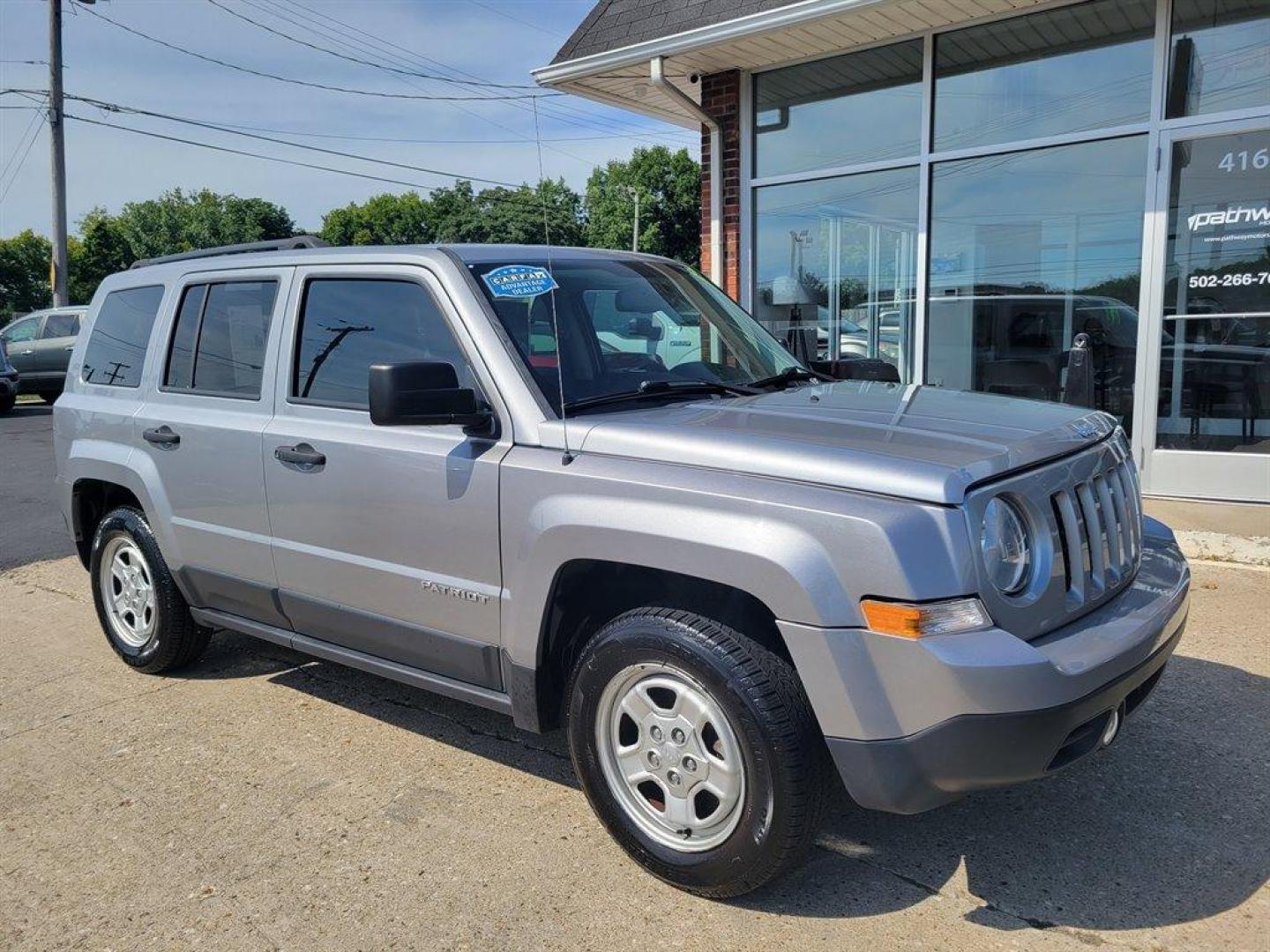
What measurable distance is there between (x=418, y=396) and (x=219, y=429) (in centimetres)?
151

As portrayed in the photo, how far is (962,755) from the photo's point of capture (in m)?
2.49

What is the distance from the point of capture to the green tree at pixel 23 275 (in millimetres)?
46281

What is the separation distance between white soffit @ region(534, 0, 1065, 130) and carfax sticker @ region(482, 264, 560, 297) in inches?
193

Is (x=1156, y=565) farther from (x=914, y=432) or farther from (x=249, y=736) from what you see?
(x=249, y=736)

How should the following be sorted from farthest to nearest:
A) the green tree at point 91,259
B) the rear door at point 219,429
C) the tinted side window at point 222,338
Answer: the green tree at point 91,259, the tinted side window at point 222,338, the rear door at point 219,429

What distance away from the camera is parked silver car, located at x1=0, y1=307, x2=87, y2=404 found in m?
19.9

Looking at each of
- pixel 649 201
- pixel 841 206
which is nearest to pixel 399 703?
pixel 841 206

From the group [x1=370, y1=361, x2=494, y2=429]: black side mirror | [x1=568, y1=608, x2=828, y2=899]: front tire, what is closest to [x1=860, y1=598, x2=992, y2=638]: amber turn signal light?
[x1=568, y1=608, x2=828, y2=899]: front tire

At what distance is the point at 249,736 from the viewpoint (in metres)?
4.21

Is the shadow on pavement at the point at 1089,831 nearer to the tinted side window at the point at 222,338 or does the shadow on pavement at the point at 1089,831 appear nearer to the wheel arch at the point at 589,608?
the wheel arch at the point at 589,608

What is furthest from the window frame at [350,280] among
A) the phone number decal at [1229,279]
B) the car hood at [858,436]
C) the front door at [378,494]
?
the phone number decal at [1229,279]

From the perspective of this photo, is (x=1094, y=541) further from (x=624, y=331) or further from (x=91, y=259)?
(x=91, y=259)

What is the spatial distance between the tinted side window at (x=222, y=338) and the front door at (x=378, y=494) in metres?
0.27

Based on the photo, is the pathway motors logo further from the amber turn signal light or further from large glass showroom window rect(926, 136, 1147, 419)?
the amber turn signal light
